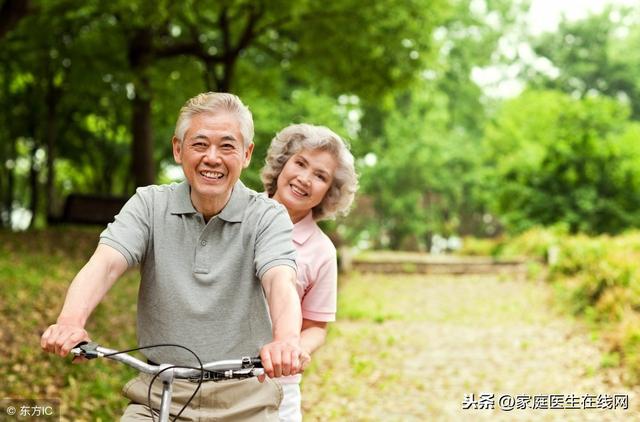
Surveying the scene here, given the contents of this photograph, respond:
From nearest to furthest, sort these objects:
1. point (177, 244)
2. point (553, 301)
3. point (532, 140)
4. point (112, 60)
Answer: point (177, 244)
point (553, 301)
point (112, 60)
point (532, 140)

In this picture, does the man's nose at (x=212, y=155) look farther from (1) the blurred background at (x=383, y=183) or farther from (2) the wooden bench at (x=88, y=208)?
(2) the wooden bench at (x=88, y=208)

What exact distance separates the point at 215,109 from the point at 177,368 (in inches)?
31.1

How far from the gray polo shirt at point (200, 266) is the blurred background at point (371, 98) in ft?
5.50

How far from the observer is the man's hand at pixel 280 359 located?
2217mm

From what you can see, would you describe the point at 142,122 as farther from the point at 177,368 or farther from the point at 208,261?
the point at 177,368

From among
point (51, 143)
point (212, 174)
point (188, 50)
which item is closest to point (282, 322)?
point (212, 174)

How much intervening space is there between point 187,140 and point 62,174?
36219 mm

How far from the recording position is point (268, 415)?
2721 millimetres

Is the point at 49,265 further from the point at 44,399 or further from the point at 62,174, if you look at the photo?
the point at 62,174

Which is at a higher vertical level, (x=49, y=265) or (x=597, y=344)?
(x=49, y=265)

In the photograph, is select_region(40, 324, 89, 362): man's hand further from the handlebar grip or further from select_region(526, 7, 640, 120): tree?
select_region(526, 7, 640, 120): tree

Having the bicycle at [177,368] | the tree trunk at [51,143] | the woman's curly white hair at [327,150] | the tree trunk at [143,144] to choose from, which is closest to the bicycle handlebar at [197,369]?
the bicycle at [177,368]

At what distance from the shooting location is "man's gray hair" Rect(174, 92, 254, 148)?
8.67 ft

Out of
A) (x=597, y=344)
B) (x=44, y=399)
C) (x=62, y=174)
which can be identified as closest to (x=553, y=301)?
(x=597, y=344)
